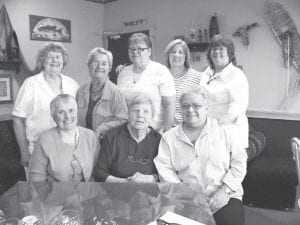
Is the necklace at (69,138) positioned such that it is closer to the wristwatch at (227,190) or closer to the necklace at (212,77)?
the wristwatch at (227,190)

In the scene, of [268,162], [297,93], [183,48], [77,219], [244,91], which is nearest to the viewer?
[77,219]

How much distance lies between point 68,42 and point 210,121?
3.78 m

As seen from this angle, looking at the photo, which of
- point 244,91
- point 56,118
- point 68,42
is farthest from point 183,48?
point 68,42

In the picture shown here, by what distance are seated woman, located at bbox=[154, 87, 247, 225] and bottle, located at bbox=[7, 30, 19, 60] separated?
10.5 feet

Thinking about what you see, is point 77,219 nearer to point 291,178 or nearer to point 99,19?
point 291,178

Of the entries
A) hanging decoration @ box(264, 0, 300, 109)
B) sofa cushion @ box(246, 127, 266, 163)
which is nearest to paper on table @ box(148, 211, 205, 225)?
sofa cushion @ box(246, 127, 266, 163)

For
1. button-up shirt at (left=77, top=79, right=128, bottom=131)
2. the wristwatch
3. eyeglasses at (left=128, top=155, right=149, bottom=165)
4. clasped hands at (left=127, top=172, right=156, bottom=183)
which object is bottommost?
the wristwatch

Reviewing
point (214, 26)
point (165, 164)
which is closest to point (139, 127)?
point (165, 164)

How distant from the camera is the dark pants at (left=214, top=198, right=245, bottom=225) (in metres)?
1.84

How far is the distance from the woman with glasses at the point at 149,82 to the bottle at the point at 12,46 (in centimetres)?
258

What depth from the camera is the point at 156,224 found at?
139 cm

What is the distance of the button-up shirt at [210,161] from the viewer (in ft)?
6.59

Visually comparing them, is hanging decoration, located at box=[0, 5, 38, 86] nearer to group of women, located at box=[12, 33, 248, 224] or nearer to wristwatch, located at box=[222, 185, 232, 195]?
group of women, located at box=[12, 33, 248, 224]

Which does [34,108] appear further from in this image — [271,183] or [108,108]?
[271,183]
